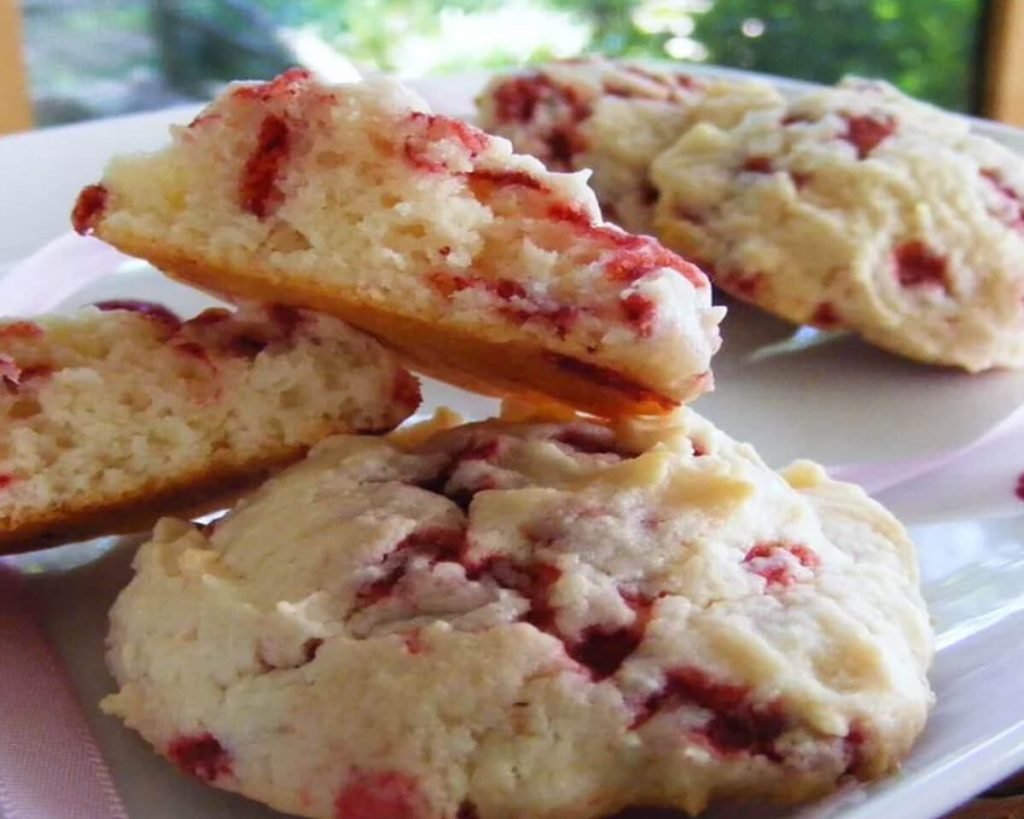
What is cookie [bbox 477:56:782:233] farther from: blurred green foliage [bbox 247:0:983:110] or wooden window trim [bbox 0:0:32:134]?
blurred green foliage [bbox 247:0:983:110]

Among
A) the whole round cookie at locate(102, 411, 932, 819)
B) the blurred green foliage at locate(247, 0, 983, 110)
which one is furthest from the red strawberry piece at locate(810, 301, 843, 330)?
the blurred green foliage at locate(247, 0, 983, 110)

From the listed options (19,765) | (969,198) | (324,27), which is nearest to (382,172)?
(19,765)

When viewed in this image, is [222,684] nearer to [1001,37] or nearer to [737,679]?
[737,679]

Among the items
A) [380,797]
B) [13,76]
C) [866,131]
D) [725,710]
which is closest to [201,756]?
[380,797]

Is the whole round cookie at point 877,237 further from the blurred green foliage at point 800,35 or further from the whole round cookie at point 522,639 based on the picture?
the blurred green foliage at point 800,35

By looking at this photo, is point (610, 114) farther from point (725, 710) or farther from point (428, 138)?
point (725, 710)

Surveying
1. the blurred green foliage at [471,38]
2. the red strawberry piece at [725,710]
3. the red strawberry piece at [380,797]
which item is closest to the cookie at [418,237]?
the red strawberry piece at [725,710]

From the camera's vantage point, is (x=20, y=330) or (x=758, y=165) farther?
(x=758, y=165)
